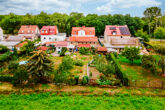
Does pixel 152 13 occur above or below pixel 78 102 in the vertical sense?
above

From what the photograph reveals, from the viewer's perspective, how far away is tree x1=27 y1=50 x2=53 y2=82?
19.6m

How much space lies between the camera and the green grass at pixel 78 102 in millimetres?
15664

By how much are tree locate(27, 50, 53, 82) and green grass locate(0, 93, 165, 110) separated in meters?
3.21

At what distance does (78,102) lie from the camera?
1661 centimetres

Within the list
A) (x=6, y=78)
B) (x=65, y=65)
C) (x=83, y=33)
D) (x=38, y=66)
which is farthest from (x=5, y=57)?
(x=83, y=33)

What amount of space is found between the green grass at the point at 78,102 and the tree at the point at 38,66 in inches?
127

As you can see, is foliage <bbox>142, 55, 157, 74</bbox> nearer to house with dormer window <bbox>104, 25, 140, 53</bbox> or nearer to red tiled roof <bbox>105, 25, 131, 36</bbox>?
house with dormer window <bbox>104, 25, 140, 53</bbox>

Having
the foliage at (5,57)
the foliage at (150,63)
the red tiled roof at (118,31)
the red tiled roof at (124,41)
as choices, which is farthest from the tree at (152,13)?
the foliage at (5,57)

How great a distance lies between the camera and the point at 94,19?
197 ft

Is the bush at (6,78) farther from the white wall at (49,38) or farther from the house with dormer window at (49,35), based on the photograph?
the white wall at (49,38)

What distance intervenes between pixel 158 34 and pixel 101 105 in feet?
153

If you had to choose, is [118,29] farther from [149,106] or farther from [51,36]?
[149,106]

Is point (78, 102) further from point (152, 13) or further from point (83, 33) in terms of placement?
point (152, 13)

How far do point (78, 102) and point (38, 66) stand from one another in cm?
830
